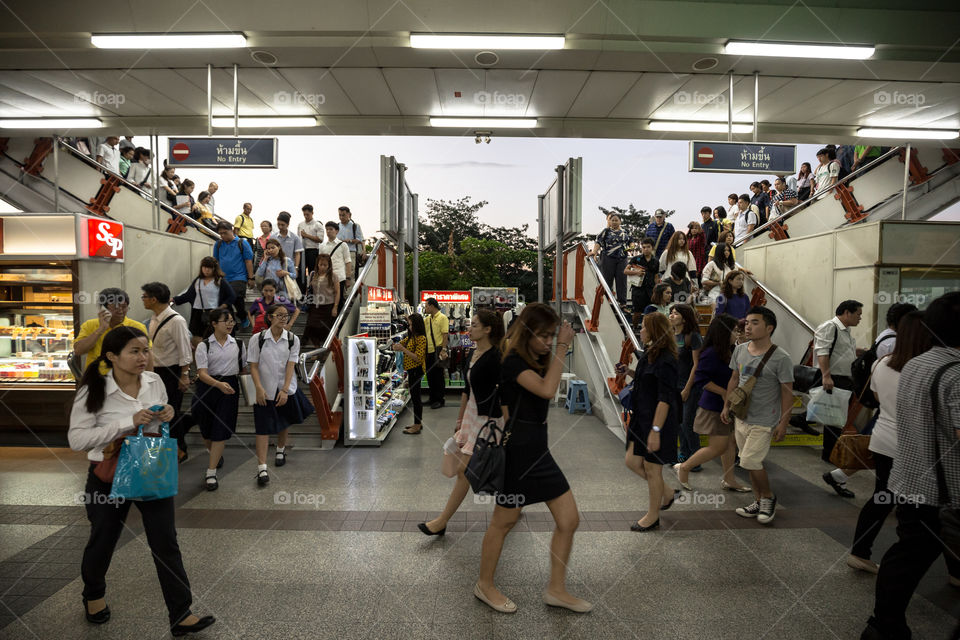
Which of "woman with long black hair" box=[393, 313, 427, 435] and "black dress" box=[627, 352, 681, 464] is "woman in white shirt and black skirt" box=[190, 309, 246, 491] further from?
"black dress" box=[627, 352, 681, 464]

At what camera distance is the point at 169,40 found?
633 cm

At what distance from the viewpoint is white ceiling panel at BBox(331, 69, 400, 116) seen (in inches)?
294

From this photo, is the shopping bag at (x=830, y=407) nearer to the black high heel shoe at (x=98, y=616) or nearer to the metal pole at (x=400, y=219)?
the black high heel shoe at (x=98, y=616)

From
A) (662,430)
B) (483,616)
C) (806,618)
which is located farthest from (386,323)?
(806,618)

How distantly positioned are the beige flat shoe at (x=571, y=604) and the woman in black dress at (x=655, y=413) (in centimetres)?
128

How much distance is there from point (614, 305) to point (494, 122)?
12.6 feet

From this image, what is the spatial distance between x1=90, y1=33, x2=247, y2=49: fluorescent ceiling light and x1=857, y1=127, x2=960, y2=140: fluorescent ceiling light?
10.3 metres

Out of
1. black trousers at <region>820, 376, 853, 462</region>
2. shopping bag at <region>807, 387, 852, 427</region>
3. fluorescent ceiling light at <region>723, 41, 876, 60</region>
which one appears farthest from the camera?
fluorescent ceiling light at <region>723, 41, 876, 60</region>

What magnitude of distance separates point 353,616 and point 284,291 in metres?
6.16

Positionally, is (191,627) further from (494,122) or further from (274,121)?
(274,121)

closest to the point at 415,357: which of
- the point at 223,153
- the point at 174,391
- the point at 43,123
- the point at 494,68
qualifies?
the point at 174,391

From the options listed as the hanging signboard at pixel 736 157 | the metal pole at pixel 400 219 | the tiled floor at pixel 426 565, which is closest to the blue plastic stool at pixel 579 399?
the tiled floor at pixel 426 565

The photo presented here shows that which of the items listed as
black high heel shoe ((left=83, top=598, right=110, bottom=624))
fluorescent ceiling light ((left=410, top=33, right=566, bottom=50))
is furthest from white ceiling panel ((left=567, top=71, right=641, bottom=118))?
black high heel shoe ((left=83, top=598, right=110, bottom=624))

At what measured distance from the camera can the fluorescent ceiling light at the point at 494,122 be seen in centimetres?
893
